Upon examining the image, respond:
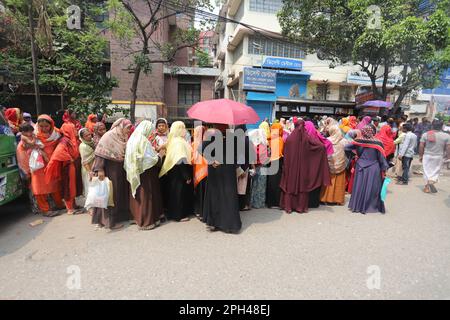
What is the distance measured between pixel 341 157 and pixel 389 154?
2764 mm

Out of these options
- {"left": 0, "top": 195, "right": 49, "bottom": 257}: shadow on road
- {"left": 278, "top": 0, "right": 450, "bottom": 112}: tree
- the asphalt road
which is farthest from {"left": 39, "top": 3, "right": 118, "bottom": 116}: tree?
{"left": 278, "top": 0, "right": 450, "bottom": 112}: tree

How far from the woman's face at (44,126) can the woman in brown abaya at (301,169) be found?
12.4 feet

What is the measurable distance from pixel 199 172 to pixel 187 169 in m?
0.22

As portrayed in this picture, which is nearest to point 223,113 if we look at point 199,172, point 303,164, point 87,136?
point 199,172

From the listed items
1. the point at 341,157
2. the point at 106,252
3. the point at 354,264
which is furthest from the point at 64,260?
the point at 341,157

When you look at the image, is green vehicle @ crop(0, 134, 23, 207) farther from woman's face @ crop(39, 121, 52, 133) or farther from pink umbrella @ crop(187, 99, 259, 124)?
pink umbrella @ crop(187, 99, 259, 124)

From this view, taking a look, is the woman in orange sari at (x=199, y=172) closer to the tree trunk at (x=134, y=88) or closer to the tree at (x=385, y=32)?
the tree trunk at (x=134, y=88)

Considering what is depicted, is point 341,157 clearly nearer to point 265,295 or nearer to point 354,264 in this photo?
point 354,264

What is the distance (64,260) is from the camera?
2.98 m

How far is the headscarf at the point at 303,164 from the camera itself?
4504mm

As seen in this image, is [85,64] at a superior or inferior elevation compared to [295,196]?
superior

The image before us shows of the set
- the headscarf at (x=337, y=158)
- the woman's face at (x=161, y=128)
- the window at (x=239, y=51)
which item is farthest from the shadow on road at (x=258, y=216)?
the window at (x=239, y=51)

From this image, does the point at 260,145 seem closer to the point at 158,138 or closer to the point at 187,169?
the point at 187,169

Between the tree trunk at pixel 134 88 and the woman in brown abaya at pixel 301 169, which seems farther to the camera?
the tree trunk at pixel 134 88
